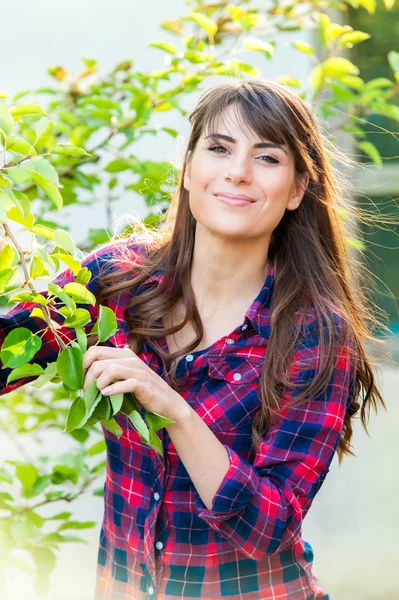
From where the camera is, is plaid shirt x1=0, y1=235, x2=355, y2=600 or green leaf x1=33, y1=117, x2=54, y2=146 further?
plaid shirt x1=0, y1=235, x2=355, y2=600

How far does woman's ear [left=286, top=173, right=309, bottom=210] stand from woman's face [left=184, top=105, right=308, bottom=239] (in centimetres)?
7

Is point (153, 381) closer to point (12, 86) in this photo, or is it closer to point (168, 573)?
point (168, 573)

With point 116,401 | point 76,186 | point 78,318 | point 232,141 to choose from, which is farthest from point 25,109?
point 76,186

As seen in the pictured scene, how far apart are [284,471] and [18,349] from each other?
1.67 feet

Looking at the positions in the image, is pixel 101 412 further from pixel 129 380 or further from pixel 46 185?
pixel 46 185

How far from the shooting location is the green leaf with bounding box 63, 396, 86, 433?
115 cm

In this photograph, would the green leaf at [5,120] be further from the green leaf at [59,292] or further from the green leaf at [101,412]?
the green leaf at [101,412]

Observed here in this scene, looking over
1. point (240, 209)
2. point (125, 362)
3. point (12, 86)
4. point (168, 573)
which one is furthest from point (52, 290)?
point (12, 86)

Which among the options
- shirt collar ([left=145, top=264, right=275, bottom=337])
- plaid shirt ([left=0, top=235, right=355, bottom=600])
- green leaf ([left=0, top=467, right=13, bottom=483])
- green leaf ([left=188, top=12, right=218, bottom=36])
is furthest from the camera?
green leaf ([left=188, top=12, right=218, bottom=36])

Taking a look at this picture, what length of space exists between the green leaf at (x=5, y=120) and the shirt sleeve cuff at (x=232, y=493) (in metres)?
0.60

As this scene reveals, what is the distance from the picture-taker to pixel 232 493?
4.41 feet

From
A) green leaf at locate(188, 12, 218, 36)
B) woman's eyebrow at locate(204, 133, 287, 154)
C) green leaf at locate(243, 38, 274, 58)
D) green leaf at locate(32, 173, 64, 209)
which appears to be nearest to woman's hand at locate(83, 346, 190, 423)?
green leaf at locate(32, 173, 64, 209)

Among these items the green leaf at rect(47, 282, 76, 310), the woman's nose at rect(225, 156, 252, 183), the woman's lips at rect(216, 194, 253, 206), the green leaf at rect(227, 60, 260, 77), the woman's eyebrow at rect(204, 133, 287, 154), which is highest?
the green leaf at rect(227, 60, 260, 77)

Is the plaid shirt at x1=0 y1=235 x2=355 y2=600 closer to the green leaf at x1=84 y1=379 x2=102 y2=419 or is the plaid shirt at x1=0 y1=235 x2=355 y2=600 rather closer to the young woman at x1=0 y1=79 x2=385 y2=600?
the young woman at x1=0 y1=79 x2=385 y2=600
